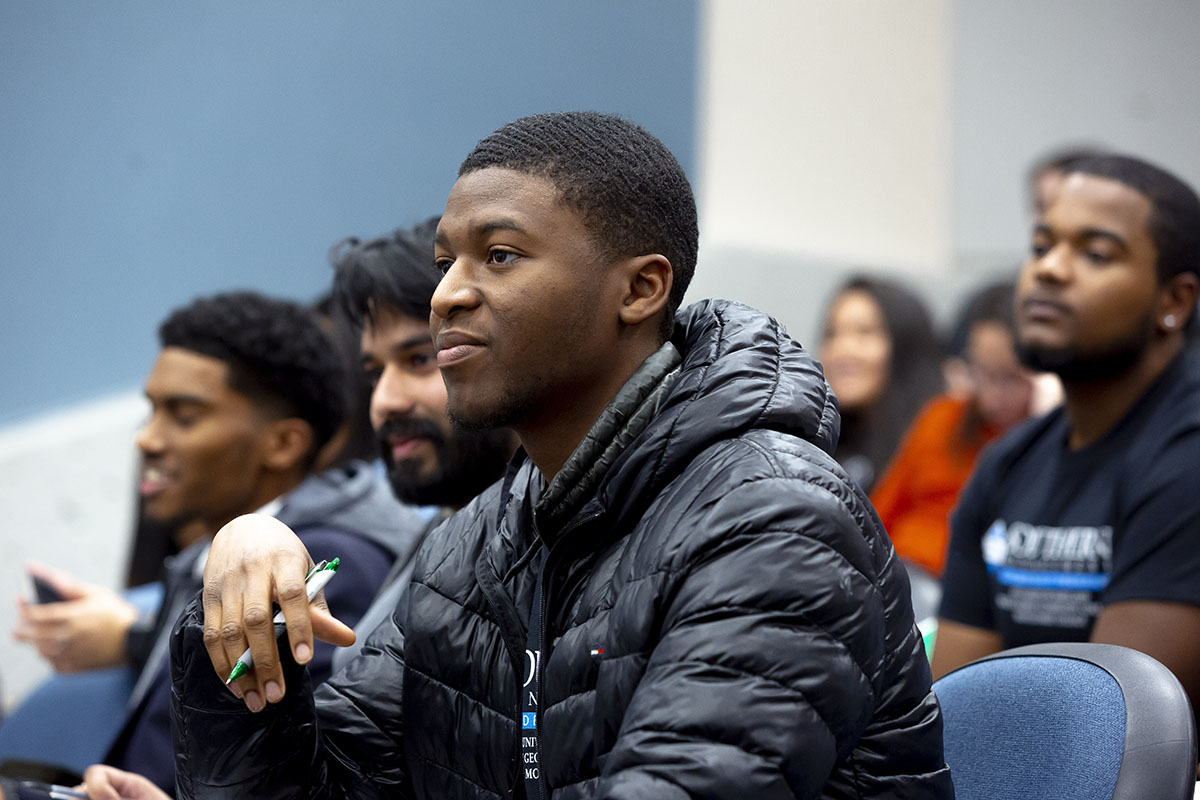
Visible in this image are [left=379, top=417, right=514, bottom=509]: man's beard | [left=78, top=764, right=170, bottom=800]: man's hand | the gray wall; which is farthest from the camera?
the gray wall

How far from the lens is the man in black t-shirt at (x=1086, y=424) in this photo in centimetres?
259

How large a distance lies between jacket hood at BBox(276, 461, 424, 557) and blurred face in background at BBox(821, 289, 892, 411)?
7.35 feet

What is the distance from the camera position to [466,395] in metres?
1.58

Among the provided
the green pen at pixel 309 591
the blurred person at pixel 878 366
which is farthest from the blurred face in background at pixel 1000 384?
the green pen at pixel 309 591

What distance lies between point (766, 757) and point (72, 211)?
4107 mm

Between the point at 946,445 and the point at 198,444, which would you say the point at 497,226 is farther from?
the point at 946,445

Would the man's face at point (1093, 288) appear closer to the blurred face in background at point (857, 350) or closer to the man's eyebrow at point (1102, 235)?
the man's eyebrow at point (1102, 235)

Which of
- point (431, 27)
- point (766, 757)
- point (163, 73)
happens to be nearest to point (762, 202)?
point (431, 27)

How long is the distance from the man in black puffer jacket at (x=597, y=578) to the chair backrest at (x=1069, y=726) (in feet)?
0.61

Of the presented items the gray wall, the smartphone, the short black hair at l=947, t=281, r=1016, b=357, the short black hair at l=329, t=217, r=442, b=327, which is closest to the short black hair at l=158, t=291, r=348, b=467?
the short black hair at l=329, t=217, r=442, b=327

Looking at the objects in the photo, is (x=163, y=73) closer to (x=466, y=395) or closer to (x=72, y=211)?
(x=72, y=211)

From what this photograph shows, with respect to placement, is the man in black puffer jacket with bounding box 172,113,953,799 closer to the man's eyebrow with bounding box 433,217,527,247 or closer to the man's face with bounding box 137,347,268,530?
the man's eyebrow with bounding box 433,217,527,247

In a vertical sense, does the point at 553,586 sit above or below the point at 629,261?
below

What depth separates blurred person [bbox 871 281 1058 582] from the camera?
4141 mm
